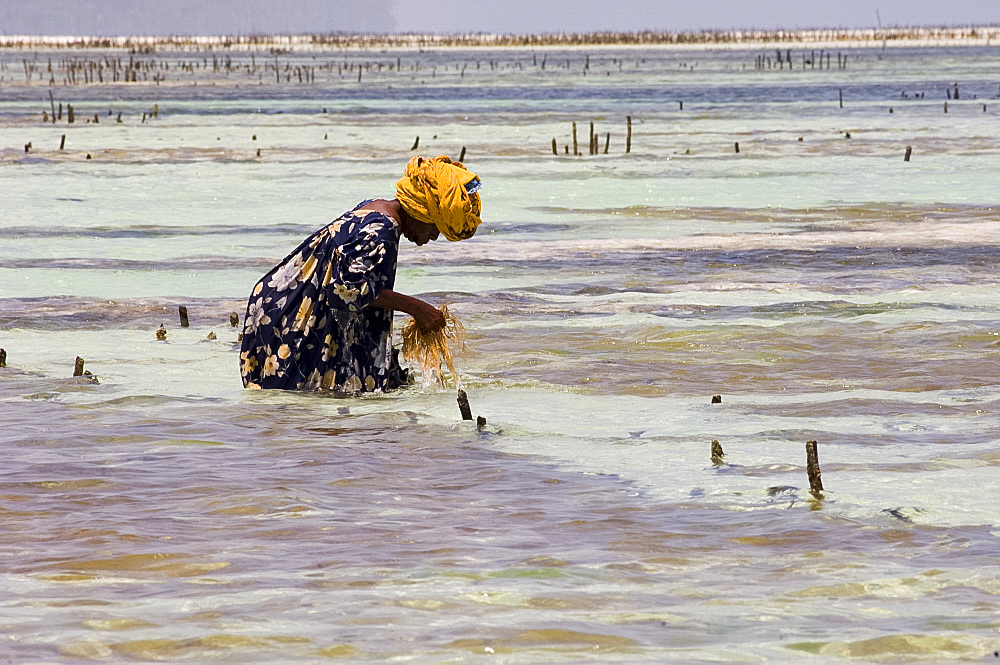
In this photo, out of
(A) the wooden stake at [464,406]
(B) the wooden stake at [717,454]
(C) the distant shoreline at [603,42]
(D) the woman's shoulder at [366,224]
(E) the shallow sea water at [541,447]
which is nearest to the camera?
(E) the shallow sea water at [541,447]

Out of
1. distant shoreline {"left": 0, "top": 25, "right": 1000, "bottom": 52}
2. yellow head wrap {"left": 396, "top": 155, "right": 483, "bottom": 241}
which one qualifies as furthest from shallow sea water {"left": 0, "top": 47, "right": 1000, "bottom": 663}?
distant shoreline {"left": 0, "top": 25, "right": 1000, "bottom": 52}

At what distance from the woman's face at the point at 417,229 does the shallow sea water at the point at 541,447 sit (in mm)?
799

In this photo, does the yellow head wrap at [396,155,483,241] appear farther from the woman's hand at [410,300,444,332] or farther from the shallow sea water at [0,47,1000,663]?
the shallow sea water at [0,47,1000,663]

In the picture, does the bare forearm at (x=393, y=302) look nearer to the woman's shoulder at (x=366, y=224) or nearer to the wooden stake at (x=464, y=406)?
the woman's shoulder at (x=366, y=224)

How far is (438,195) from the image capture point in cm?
668

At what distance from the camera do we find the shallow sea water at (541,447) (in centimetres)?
424

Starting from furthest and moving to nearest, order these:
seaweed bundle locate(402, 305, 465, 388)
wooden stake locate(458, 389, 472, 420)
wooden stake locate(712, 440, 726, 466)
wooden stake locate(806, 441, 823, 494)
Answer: seaweed bundle locate(402, 305, 465, 388), wooden stake locate(458, 389, 472, 420), wooden stake locate(712, 440, 726, 466), wooden stake locate(806, 441, 823, 494)

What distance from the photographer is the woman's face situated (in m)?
6.80

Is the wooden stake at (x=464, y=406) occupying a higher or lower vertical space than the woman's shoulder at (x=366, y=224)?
lower

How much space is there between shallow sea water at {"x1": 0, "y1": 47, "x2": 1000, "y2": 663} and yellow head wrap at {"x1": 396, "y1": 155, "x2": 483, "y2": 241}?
90 cm

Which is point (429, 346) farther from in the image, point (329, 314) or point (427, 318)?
point (329, 314)

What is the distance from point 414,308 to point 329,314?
40 cm

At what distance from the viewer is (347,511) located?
5.48 meters

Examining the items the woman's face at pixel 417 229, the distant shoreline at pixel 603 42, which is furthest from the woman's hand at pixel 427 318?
the distant shoreline at pixel 603 42
